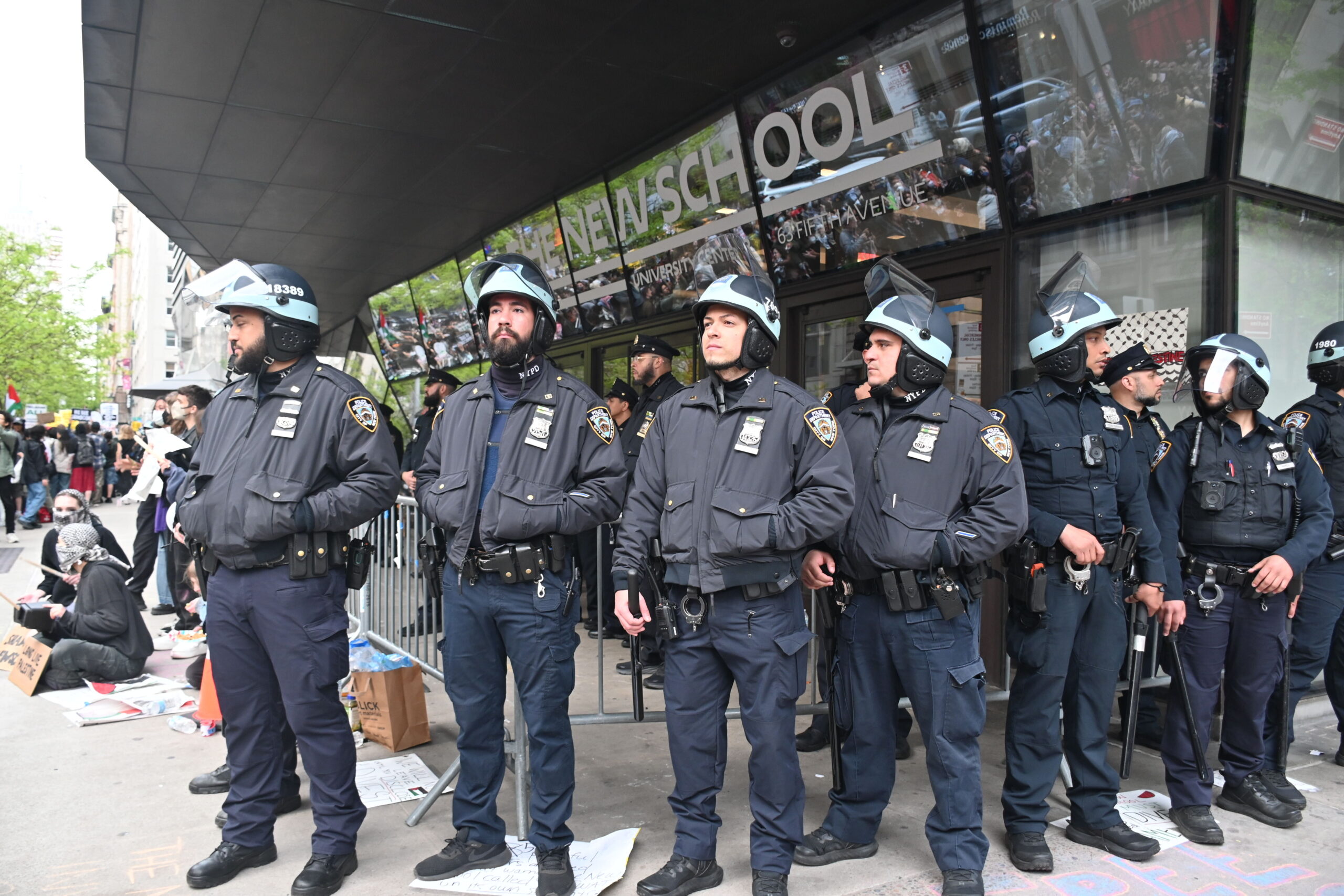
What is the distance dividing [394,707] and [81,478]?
50.9 feet

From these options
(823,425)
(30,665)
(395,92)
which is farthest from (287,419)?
(395,92)

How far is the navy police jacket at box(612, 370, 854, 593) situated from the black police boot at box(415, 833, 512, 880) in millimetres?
1191

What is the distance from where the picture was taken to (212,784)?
14.0 feet

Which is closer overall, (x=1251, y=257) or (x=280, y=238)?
(x=1251, y=257)

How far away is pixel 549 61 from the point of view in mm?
6816

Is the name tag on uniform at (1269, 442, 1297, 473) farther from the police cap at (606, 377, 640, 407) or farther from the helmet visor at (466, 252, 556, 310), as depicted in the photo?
the police cap at (606, 377, 640, 407)

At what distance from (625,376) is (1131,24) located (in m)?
6.39

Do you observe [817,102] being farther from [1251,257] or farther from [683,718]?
[683,718]

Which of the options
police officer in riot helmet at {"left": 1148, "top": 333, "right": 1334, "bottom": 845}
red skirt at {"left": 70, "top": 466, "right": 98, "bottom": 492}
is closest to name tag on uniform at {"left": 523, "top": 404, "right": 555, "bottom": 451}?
police officer in riot helmet at {"left": 1148, "top": 333, "right": 1334, "bottom": 845}

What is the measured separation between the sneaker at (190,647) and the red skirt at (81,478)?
479 inches

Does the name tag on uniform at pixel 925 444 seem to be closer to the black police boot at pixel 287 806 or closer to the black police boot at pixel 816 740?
the black police boot at pixel 816 740

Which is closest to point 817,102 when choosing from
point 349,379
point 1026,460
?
point 1026,460

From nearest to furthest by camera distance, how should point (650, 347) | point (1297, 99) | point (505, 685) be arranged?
point (505, 685), point (1297, 99), point (650, 347)

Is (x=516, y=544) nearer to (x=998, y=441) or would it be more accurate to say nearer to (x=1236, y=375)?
(x=998, y=441)
